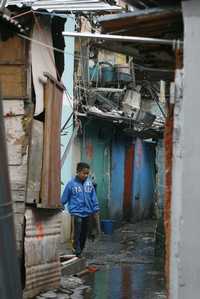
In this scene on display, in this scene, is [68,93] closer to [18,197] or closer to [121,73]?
[121,73]

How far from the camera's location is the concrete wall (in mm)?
4801

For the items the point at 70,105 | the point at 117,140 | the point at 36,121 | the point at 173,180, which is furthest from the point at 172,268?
the point at 117,140

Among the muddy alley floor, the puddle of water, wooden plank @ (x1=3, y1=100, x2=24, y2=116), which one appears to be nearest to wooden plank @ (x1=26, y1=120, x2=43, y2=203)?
wooden plank @ (x1=3, y1=100, x2=24, y2=116)

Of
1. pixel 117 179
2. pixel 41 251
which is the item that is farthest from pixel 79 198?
pixel 117 179

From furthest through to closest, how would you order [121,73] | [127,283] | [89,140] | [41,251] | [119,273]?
1. [89,140]
2. [121,73]
3. [119,273]
4. [127,283]
5. [41,251]

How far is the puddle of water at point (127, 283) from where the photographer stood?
9.27m

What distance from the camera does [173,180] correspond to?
16.5 ft

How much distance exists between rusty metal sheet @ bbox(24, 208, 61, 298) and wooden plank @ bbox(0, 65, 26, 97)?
1615 mm

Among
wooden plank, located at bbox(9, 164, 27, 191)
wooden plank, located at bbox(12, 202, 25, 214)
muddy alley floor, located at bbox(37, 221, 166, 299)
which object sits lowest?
muddy alley floor, located at bbox(37, 221, 166, 299)

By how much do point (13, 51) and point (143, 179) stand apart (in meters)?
16.2

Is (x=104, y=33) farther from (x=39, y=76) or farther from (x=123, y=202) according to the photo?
(x=123, y=202)

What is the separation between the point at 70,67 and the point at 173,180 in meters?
11.1

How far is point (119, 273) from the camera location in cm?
1116

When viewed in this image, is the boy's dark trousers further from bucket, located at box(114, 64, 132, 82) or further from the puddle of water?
bucket, located at box(114, 64, 132, 82)
